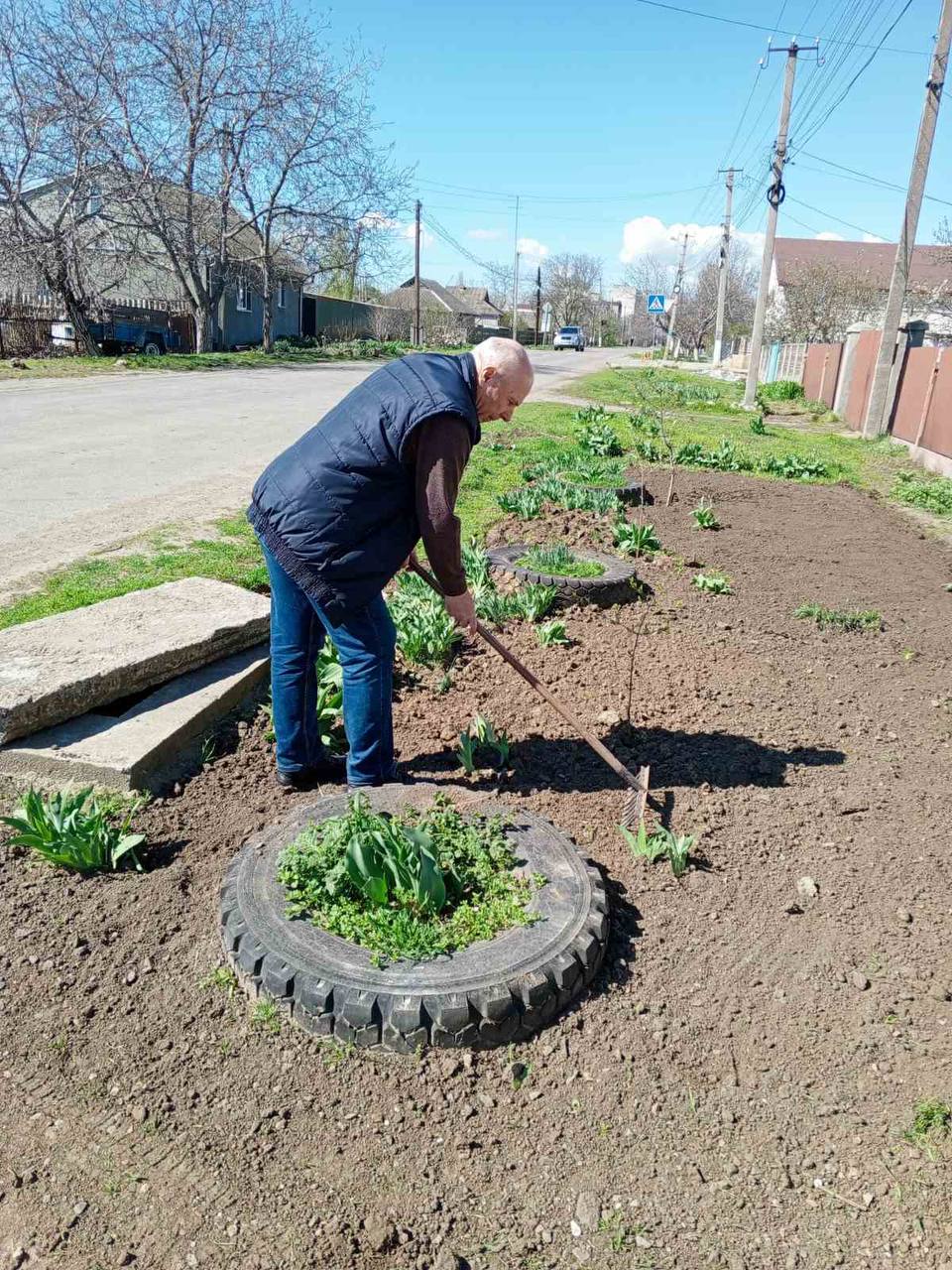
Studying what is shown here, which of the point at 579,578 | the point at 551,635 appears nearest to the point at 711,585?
the point at 579,578

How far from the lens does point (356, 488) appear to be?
9.41 ft

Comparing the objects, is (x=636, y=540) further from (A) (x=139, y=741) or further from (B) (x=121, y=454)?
(B) (x=121, y=454)

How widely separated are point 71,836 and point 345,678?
996mm

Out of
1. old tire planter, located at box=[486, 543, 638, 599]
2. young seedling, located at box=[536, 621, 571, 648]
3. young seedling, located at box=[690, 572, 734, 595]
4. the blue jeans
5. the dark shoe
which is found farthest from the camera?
young seedling, located at box=[690, 572, 734, 595]

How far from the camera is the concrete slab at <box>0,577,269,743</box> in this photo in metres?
3.23

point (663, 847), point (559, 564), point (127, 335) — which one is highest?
point (127, 335)

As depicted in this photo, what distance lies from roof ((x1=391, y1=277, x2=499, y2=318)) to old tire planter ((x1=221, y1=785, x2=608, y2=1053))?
7106 cm

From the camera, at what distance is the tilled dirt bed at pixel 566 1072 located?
185 cm

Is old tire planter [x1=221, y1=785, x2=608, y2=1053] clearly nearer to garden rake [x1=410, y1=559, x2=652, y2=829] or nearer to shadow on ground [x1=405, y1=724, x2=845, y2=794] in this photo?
garden rake [x1=410, y1=559, x2=652, y2=829]

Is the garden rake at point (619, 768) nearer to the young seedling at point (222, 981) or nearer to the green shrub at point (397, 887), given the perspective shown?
the green shrub at point (397, 887)

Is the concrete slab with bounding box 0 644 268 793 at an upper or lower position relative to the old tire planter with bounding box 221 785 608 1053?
upper

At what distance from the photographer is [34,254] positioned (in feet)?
76.9

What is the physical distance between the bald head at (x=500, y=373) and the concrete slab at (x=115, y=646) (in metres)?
1.67

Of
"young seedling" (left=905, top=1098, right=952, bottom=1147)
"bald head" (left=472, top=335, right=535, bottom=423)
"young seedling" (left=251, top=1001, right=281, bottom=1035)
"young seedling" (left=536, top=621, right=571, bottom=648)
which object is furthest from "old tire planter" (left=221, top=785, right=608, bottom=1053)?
"young seedling" (left=536, top=621, right=571, bottom=648)
